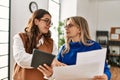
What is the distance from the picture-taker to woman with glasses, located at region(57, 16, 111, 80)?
1.42 metres

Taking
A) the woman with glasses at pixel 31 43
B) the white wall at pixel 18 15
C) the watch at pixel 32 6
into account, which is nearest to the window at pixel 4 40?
the white wall at pixel 18 15

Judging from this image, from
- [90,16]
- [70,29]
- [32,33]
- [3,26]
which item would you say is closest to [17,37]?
[32,33]

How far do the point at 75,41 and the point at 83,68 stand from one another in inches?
14.7

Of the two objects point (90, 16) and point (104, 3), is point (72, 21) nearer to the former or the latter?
point (90, 16)

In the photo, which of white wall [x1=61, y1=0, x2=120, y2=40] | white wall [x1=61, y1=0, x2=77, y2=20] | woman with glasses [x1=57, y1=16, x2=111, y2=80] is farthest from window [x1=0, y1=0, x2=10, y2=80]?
white wall [x1=61, y1=0, x2=120, y2=40]

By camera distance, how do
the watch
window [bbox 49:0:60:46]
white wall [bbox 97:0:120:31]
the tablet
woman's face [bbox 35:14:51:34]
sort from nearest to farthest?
the tablet < woman's face [bbox 35:14:51:34] < the watch < window [bbox 49:0:60:46] < white wall [bbox 97:0:120:31]

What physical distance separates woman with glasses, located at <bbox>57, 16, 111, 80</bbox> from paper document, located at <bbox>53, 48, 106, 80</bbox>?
0.19 metres

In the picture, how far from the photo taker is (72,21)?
1428 millimetres

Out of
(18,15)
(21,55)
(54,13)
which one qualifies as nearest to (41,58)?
(21,55)

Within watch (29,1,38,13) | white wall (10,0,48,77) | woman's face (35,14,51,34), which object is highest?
A: watch (29,1,38,13)

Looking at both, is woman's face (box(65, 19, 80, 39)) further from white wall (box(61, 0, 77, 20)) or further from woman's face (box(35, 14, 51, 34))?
white wall (box(61, 0, 77, 20))

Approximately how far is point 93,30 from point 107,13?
1.10 metres

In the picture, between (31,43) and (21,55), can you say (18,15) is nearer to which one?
(31,43)

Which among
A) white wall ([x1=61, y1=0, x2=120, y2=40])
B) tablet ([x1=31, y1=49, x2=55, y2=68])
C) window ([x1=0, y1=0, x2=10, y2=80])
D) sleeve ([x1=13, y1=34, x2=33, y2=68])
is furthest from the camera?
white wall ([x1=61, y1=0, x2=120, y2=40])
